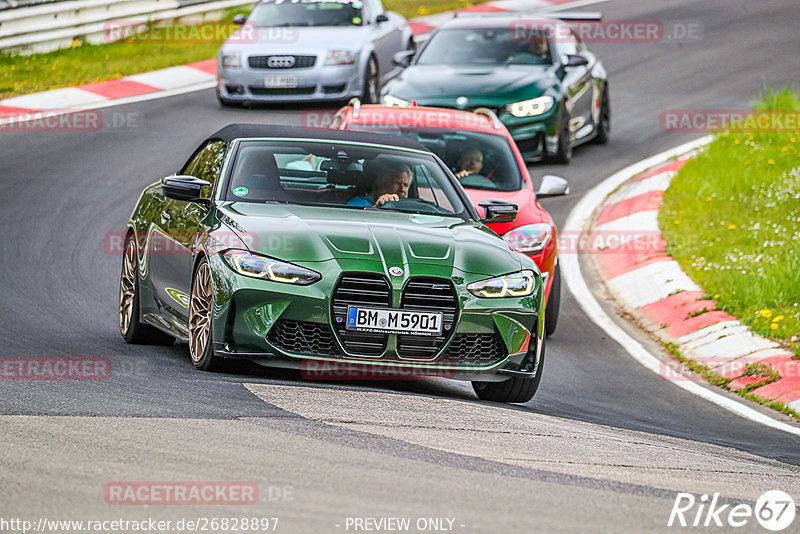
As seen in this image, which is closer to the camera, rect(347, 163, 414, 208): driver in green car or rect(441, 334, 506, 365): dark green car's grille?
rect(441, 334, 506, 365): dark green car's grille

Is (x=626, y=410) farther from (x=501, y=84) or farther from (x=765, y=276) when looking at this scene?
(x=501, y=84)

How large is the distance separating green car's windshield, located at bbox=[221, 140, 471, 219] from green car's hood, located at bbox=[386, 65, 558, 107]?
22.1 feet

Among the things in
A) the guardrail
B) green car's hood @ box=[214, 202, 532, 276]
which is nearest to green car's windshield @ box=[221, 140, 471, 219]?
green car's hood @ box=[214, 202, 532, 276]

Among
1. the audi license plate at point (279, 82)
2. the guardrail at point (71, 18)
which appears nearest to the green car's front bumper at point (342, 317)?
the audi license plate at point (279, 82)

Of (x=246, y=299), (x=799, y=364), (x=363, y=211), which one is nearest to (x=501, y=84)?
(x=799, y=364)

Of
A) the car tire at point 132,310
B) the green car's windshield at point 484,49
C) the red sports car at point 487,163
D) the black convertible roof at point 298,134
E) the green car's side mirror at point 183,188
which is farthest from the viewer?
the green car's windshield at point 484,49

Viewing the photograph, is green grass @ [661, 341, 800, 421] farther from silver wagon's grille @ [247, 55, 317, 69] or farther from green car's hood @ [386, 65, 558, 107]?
silver wagon's grille @ [247, 55, 317, 69]

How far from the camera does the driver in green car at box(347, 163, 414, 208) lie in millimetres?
8820

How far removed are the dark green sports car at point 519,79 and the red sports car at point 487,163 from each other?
3271 mm

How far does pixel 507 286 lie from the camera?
795 centimetres

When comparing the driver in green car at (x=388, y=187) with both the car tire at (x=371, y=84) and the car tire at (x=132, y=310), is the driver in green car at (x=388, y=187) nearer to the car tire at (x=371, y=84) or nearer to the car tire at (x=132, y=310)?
the car tire at (x=132, y=310)

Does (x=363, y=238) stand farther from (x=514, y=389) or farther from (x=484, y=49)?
(x=484, y=49)

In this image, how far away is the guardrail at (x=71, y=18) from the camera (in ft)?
68.7

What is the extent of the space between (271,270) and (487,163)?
4.70m
